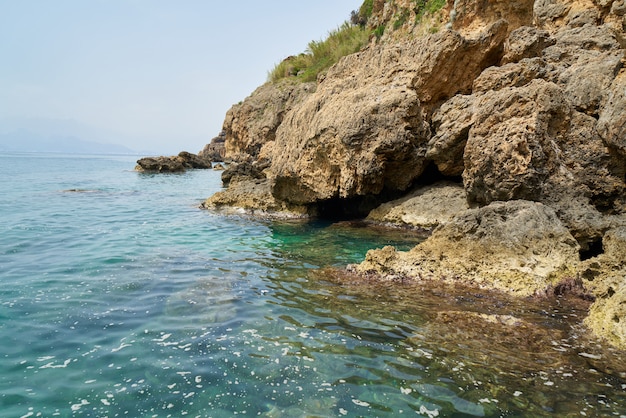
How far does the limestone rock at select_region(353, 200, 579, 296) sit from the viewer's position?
6934 millimetres

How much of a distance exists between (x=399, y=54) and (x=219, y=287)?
1162 cm

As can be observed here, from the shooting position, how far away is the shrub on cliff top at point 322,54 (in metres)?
34.0

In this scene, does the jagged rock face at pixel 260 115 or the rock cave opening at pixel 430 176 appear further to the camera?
the jagged rock face at pixel 260 115

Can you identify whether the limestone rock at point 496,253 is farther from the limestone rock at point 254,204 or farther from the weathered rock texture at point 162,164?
the weathered rock texture at point 162,164

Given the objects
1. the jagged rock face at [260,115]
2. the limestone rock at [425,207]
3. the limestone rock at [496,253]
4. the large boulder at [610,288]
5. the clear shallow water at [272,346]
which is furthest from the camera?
the jagged rock face at [260,115]

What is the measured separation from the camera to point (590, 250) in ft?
27.7

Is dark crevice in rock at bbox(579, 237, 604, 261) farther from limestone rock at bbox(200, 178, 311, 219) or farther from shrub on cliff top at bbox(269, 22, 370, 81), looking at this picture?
shrub on cliff top at bbox(269, 22, 370, 81)

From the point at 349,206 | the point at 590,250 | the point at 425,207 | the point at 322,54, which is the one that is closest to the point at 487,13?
the point at 349,206

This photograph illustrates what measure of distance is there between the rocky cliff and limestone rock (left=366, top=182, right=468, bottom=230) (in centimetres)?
5

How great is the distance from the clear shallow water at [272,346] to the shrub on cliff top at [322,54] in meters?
28.7

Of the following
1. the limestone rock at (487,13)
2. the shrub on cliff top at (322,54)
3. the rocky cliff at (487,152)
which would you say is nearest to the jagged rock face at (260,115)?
the shrub on cliff top at (322,54)

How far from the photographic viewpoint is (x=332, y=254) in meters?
10.0

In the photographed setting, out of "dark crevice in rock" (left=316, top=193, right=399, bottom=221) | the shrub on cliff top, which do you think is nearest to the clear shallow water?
"dark crevice in rock" (left=316, top=193, right=399, bottom=221)

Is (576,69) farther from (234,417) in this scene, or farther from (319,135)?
(234,417)
